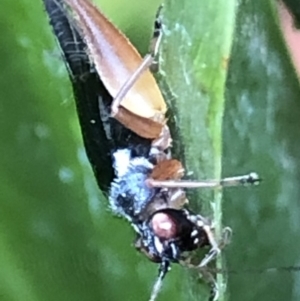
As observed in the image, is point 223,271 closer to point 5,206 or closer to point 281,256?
point 281,256

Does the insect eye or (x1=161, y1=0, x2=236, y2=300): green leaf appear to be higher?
(x1=161, y1=0, x2=236, y2=300): green leaf

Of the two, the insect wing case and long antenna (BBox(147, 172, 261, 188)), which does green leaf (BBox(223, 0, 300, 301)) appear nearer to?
long antenna (BBox(147, 172, 261, 188))

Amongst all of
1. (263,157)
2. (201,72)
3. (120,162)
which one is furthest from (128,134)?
(201,72)

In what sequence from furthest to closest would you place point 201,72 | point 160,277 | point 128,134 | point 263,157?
point 128,134
point 160,277
point 263,157
point 201,72

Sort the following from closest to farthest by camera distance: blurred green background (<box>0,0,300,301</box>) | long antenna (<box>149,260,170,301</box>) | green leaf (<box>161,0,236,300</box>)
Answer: green leaf (<box>161,0,236,300</box>) → blurred green background (<box>0,0,300,301</box>) → long antenna (<box>149,260,170,301</box>)

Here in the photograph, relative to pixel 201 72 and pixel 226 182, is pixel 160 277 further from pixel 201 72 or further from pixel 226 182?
pixel 201 72

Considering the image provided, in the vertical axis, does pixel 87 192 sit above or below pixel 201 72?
below

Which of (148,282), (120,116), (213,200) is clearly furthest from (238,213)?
(120,116)

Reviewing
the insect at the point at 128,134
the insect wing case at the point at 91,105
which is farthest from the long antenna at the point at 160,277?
the insect wing case at the point at 91,105

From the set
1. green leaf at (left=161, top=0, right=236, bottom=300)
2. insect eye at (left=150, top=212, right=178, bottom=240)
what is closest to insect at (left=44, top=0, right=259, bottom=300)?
insect eye at (left=150, top=212, right=178, bottom=240)
